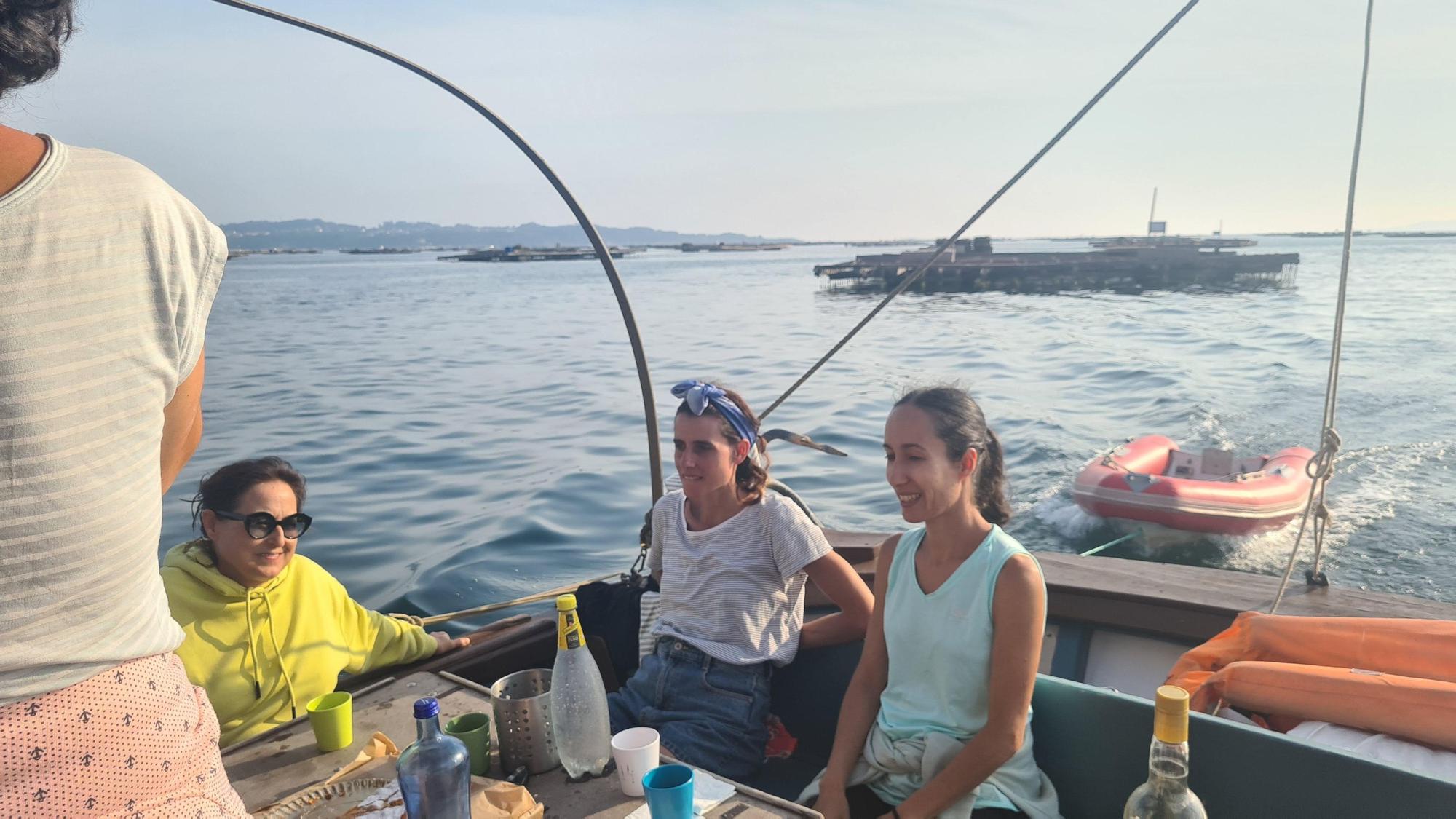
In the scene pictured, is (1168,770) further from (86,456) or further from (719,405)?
(719,405)

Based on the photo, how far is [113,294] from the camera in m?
1.09

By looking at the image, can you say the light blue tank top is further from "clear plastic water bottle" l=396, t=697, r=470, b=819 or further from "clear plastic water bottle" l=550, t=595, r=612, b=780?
"clear plastic water bottle" l=396, t=697, r=470, b=819

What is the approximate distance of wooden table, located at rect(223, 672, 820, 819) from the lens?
171 centimetres

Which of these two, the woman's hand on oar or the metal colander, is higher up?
the metal colander

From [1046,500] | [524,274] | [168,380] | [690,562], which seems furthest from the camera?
[524,274]

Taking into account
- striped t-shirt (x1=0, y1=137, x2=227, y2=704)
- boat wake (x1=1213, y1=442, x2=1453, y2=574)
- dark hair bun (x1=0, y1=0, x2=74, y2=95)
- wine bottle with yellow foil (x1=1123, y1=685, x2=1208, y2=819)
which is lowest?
boat wake (x1=1213, y1=442, x2=1453, y2=574)

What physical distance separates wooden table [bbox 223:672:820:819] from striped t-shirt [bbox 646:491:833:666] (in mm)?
727

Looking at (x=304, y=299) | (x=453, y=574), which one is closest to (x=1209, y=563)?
(x=453, y=574)

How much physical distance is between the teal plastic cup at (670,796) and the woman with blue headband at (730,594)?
100 centimetres

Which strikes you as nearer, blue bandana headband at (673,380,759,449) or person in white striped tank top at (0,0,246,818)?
person in white striped tank top at (0,0,246,818)

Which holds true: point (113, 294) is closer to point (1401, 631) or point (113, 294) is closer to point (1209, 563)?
point (1401, 631)

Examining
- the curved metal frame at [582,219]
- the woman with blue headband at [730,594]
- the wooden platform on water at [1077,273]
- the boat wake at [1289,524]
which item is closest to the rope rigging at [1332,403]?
the woman with blue headband at [730,594]

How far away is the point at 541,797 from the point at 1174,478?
7.71 m

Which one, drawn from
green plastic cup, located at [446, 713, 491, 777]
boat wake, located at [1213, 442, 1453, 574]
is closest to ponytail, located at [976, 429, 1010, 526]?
green plastic cup, located at [446, 713, 491, 777]
